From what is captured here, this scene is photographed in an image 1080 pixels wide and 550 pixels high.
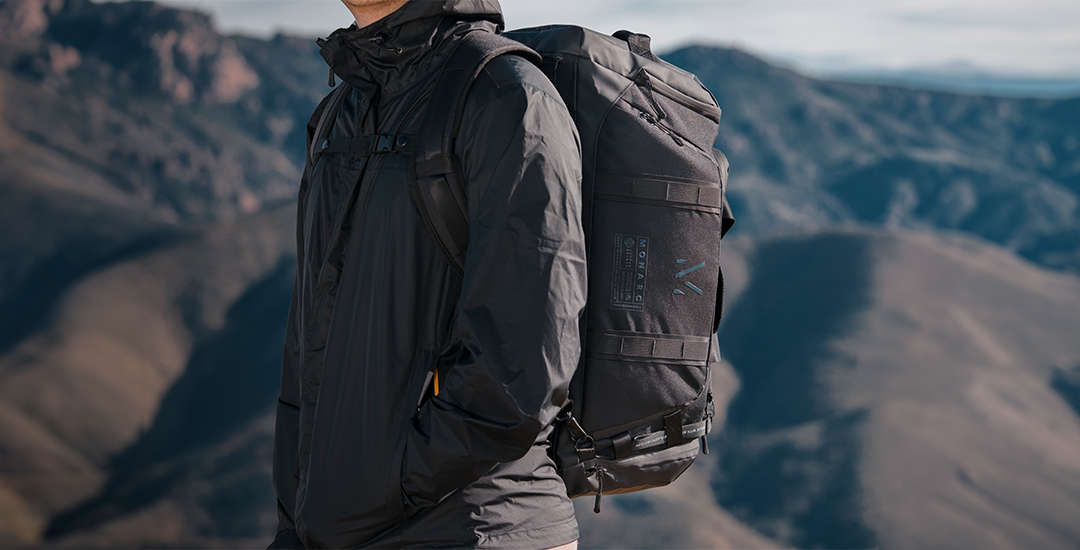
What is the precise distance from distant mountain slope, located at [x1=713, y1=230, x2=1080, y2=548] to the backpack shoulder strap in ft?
62.1

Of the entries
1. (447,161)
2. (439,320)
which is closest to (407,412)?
(439,320)

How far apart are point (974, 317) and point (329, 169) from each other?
2790cm

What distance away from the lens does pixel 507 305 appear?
104 centimetres

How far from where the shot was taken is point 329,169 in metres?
1.32

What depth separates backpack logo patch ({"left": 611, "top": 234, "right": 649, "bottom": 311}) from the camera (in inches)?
49.3

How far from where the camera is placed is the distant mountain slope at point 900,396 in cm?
1909

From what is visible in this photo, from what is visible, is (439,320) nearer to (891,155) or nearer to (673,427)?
(673,427)

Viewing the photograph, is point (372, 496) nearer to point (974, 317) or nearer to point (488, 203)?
point (488, 203)

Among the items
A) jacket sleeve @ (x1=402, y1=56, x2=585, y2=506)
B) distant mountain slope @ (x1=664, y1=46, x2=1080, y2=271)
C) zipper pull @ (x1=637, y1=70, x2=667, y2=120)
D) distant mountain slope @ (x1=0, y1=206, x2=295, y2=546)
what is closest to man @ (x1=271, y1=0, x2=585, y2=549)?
jacket sleeve @ (x1=402, y1=56, x2=585, y2=506)

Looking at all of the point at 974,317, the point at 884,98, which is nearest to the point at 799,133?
the point at 884,98

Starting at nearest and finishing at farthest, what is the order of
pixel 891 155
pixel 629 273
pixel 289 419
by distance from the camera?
pixel 629 273 < pixel 289 419 < pixel 891 155

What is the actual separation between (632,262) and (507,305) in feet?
0.95

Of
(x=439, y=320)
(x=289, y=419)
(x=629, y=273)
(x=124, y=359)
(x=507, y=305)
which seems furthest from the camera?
(x=124, y=359)

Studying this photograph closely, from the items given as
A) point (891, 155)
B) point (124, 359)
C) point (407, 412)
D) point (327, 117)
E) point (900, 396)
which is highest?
point (327, 117)
